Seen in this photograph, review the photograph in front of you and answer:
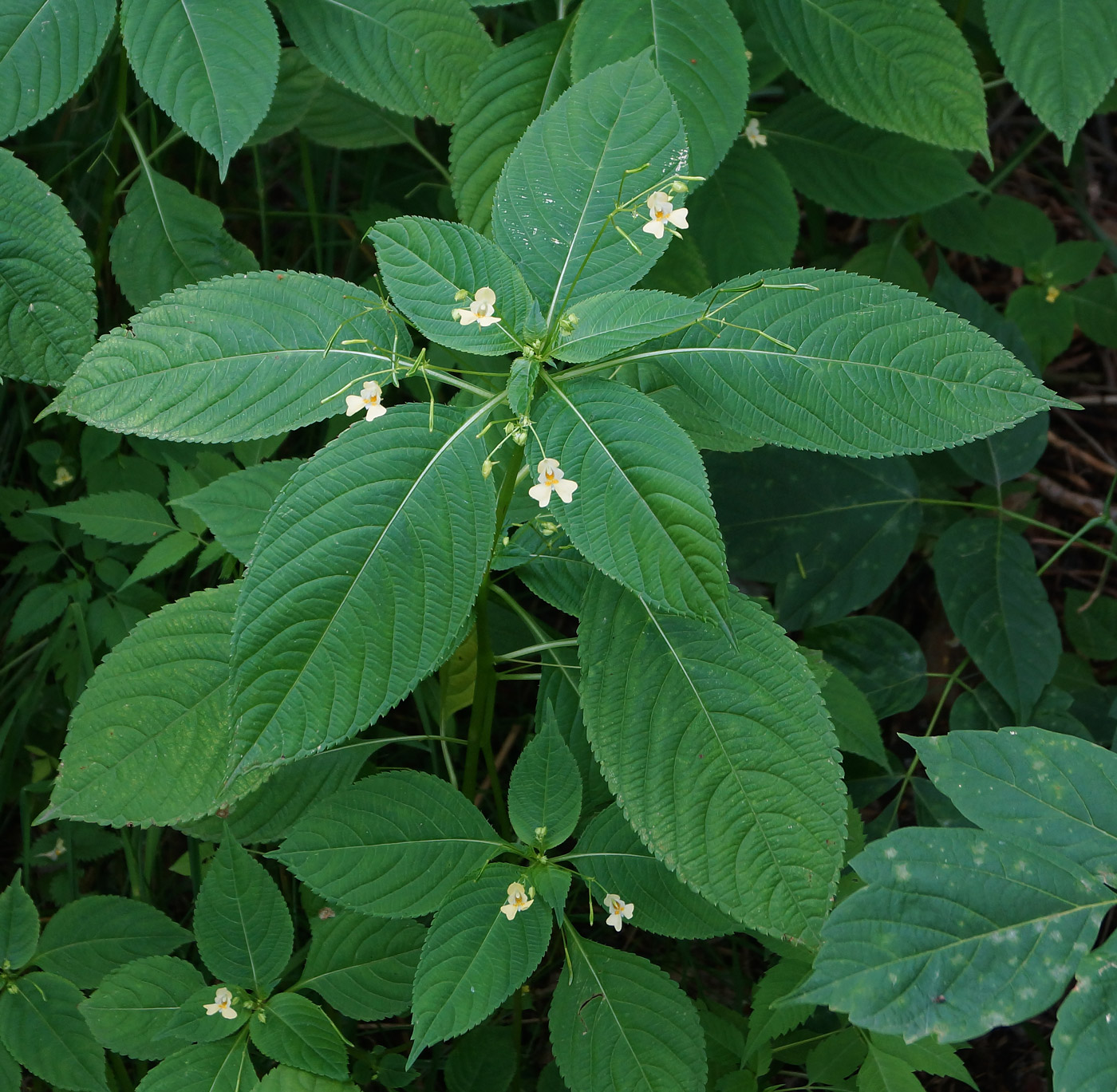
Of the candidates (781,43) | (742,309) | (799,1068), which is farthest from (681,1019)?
(781,43)

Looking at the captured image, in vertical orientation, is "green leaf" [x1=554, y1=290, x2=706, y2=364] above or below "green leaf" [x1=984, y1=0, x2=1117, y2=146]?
below

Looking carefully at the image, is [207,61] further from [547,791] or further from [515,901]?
[515,901]

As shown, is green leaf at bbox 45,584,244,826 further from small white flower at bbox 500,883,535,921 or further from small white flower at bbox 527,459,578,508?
small white flower at bbox 527,459,578,508

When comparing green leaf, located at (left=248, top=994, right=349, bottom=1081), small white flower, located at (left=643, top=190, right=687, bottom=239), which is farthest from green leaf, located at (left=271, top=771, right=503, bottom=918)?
small white flower, located at (left=643, top=190, right=687, bottom=239)

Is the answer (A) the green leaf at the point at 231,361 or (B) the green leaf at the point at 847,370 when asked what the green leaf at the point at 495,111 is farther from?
(B) the green leaf at the point at 847,370

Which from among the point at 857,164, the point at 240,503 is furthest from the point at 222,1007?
the point at 857,164
